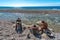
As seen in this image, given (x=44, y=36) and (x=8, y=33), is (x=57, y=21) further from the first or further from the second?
(x=8, y=33)

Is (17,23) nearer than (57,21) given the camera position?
Yes

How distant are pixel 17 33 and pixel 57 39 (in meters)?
0.89

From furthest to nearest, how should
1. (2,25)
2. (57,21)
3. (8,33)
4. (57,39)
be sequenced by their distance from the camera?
1. (57,21)
2. (2,25)
3. (8,33)
4. (57,39)

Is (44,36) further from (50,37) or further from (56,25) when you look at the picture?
(56,25)

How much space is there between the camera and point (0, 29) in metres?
4.43

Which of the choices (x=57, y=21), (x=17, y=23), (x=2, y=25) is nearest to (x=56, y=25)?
(x=57, y=21)

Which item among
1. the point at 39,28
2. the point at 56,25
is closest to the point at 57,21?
the point at 56,25

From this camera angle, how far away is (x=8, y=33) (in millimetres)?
4246

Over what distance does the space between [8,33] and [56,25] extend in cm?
122

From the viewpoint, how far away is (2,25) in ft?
15.3

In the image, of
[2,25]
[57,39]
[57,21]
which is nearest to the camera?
[57,39]

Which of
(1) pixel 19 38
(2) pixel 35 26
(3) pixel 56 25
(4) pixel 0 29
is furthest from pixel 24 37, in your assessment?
(3) pixel 56 25

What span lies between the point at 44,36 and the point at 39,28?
255 millimetres

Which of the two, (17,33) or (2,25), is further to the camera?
(2,25)
